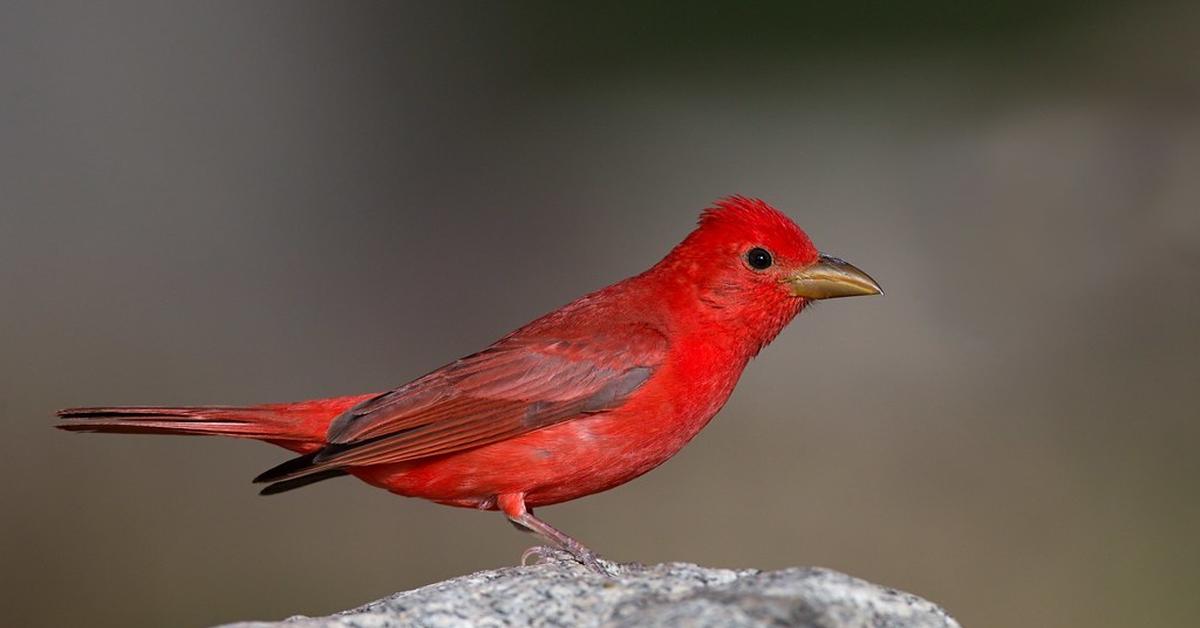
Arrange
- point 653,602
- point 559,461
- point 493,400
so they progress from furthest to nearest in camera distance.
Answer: point 493,400 < point 559,461 < point 653,602

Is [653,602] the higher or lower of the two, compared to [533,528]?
lower

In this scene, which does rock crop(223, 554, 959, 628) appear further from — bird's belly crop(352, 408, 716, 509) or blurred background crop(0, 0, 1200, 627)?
blurred background crop(0, 0, 1200, 627)

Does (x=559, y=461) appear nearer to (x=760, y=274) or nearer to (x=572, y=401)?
(x=572, y=401)

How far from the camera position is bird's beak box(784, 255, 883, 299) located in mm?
4906

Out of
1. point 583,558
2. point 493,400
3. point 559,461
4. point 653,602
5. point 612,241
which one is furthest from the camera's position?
point 612,241

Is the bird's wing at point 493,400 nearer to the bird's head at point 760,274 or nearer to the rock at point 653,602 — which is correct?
the bird's head at point 760,274

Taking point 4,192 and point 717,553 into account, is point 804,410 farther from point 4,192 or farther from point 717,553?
point 4,192

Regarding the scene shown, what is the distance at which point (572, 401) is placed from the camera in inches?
184

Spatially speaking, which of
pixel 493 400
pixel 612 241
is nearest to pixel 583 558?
pixel 493 400

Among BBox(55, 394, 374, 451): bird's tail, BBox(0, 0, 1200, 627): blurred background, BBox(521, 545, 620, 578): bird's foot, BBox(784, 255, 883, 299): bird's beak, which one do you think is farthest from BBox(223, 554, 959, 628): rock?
BBox(0, 0, 1200, 627): blurred background

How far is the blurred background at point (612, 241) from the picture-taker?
26.5 feet

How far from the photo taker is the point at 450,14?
9.95 meters

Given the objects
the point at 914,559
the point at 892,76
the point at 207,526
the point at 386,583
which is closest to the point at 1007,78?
the point at 892,76

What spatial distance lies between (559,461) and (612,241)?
5138mm
